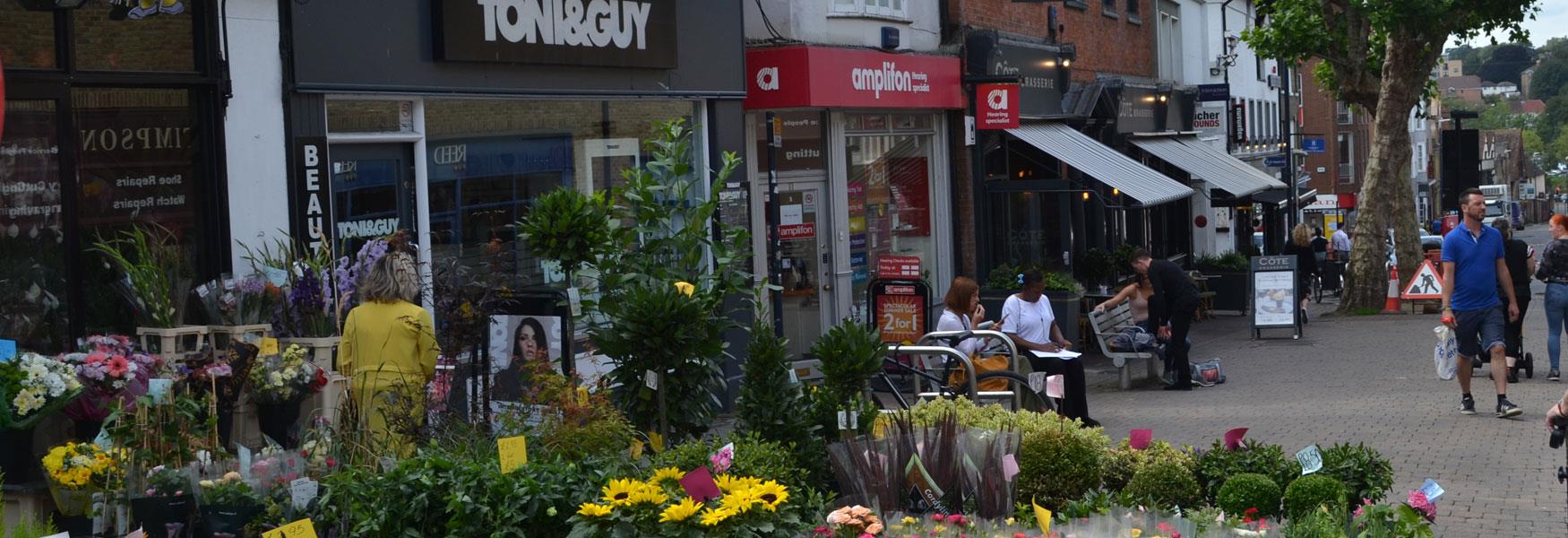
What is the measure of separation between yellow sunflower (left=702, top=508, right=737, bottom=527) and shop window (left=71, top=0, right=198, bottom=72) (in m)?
5.02

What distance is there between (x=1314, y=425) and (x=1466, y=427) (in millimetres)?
1054

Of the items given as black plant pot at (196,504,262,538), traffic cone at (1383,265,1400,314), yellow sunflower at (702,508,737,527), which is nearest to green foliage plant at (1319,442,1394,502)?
yellow sunflower at (702,508,737,527)

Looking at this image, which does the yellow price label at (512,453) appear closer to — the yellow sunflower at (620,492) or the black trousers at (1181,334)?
the yellow sunflower at (620,492)

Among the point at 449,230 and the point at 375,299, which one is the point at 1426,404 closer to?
the point at 449,230

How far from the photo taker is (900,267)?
1638 centimetres

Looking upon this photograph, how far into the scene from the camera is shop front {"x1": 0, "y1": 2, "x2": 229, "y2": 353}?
8.41m

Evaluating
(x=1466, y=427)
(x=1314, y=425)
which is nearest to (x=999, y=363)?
(x=1314, y=425)

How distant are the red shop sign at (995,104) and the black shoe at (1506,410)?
311 inches

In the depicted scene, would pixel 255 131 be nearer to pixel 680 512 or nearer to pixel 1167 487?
pixel 680 512

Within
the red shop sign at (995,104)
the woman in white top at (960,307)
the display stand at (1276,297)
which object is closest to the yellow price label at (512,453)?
the woman in white top at (960,307)

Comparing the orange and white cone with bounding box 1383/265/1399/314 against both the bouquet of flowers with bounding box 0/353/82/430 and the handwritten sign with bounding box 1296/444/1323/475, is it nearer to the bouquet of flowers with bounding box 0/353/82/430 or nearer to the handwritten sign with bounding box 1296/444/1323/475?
the handwritten sign with bounding box 1296/444/1323/475

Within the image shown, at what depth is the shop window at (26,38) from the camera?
8.30 metres

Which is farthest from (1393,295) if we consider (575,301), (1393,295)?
(575,301)

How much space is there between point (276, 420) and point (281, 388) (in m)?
0.17
